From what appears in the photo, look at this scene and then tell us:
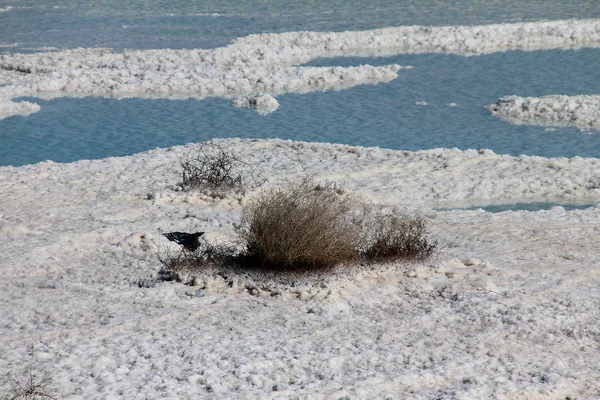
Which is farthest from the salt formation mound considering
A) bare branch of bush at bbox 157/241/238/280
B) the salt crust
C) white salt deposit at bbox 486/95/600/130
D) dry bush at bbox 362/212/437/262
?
dry bush at bbox 362/212/437/262

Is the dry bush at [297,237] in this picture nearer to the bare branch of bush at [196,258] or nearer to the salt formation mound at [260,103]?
the bare branch of bush at [196,258]

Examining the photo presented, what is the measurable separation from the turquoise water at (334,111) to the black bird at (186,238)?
5894 mm

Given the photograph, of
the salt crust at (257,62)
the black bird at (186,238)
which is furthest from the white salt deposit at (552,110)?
the black bird at (186,238)

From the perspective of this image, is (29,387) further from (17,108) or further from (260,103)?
(17,108)

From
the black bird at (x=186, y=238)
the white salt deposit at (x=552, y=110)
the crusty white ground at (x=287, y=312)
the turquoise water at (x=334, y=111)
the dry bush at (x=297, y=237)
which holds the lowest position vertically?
the turquoise water at (x=334, y=111)

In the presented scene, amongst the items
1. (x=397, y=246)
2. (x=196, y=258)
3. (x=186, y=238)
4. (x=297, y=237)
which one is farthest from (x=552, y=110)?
(x=196, y=258)

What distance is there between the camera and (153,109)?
1855 centimetres

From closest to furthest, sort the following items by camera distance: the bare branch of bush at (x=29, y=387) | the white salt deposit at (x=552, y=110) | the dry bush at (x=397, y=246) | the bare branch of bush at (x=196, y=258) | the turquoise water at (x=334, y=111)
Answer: the bare branch of bush at (x=29, y=387), the bare branch of bush at (x=196, y=258), the dry bush at (x=397, y=246), the turquoise water at (x=334, y=111), the white salt deposit at (x=552, y=110)

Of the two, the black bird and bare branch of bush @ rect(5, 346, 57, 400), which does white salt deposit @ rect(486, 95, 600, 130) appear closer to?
the black bird

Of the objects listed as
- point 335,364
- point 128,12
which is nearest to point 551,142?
point 335,364

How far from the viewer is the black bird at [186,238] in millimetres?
9007

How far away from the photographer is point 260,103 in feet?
60.7

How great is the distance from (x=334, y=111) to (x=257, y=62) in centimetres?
504

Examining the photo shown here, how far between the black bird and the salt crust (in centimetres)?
1062
